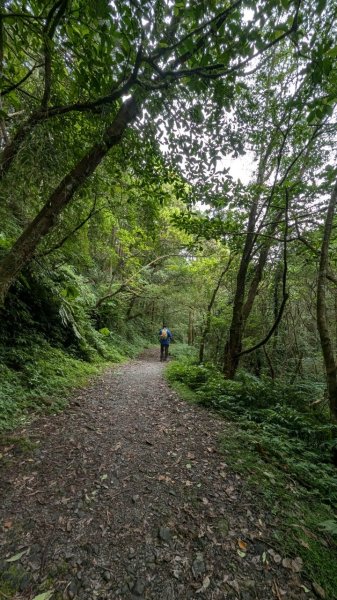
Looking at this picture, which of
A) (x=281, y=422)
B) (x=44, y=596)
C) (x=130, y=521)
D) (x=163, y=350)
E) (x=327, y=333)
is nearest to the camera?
(x=44, y=596)

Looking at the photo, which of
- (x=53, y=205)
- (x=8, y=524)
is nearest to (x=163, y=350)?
(x=53, y=205)

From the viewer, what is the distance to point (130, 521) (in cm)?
265

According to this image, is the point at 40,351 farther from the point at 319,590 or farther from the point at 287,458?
the point at 319,590

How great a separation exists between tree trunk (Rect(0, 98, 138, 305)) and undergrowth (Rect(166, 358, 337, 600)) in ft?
14.4

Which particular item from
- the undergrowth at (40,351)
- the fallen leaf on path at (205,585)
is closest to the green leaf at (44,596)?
the fallen leaf on path at (205,585)

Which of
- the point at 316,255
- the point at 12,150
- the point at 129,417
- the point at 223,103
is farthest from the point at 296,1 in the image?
the point at 129,417

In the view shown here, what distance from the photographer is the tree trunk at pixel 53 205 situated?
3.76 m

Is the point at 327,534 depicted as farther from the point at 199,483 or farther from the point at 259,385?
the point at 259,385

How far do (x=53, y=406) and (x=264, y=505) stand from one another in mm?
3894

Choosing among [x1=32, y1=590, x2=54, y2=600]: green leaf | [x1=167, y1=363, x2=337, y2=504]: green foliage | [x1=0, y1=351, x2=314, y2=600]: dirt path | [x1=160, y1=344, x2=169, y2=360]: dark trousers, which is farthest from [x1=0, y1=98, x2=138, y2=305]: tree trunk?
[x1=160, y1=344, x2=169, y2=360]: dark trousers

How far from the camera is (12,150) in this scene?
3.75m

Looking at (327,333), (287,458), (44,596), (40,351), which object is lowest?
(44,596)

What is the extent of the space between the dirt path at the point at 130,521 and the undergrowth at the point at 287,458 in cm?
23

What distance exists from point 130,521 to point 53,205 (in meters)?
4.30
